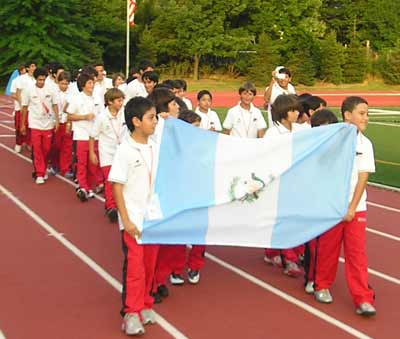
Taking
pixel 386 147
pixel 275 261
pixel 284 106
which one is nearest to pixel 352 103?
pixel 284 106

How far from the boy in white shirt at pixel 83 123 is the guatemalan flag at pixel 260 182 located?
4497 mm

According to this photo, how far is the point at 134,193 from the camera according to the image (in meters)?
4.91

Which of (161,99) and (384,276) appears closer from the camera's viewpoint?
(161,99)

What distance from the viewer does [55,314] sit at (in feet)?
17.5

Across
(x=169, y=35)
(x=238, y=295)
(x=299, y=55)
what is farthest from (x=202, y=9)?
(x=238, y=295)

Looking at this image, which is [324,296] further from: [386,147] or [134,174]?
[386,147]

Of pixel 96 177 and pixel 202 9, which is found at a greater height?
pixel 202 9

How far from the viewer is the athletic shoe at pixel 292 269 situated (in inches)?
251

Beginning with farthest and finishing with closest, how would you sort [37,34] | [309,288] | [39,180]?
1. [37,34]
2. [39,180]
3. [309,288]

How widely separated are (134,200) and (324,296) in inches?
72.6

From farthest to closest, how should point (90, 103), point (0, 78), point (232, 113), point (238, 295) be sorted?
1. point (0, 78)
2. point (90, 103)
3. point (232, 113)
4. point (238, 295)

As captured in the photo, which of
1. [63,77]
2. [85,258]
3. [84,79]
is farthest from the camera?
[63,77]

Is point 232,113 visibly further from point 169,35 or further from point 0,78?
point 169,35

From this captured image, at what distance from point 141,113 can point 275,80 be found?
4.23m
